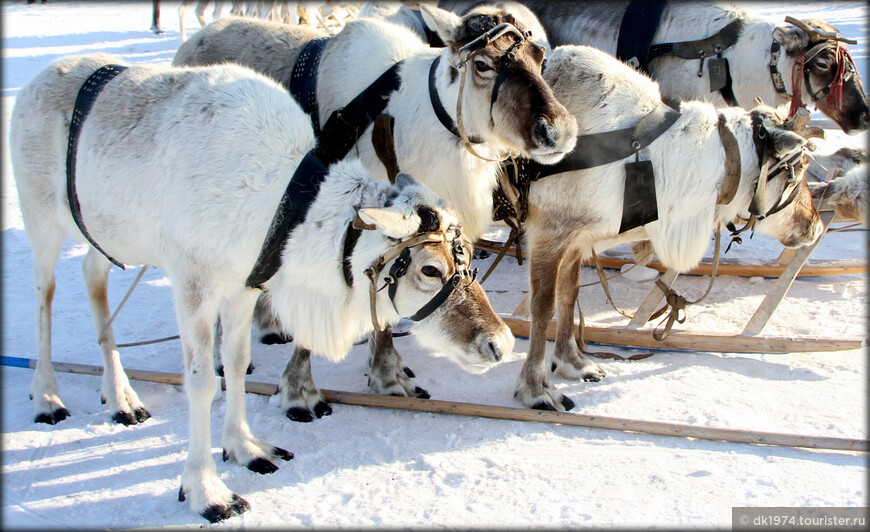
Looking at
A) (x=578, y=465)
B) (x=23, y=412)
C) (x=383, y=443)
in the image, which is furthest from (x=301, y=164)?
(x=23, y=412)

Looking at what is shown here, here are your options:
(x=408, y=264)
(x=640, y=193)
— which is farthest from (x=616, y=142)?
(x=408, y=264)

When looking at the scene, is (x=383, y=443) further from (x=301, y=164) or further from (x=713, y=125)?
(x=713, y=125)

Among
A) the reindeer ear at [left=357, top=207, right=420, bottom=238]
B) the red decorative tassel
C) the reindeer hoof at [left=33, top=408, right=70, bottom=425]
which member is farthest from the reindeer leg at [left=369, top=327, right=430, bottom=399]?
the red decorative tassel

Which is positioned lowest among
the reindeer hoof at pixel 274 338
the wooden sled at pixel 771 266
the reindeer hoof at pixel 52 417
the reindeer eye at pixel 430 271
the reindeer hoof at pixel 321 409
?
the reindeer hoof at pixel 274 338

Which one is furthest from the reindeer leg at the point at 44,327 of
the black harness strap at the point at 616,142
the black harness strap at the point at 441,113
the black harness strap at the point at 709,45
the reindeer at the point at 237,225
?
the black harness strap at the point at 709,45

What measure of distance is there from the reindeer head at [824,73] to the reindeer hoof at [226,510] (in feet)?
16.5

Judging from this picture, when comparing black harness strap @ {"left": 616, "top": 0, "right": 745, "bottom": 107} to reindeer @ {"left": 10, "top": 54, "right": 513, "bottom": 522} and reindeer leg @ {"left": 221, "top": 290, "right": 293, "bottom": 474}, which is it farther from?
reindeer leg @ {"left": 221, "top": 290, "right": 293, "bottom": 474}

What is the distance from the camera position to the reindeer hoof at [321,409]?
159 inches

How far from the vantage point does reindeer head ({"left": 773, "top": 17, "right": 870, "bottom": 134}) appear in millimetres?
5367

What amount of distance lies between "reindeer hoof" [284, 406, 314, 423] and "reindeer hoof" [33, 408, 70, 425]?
4.19 ft

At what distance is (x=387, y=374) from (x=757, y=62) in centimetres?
387

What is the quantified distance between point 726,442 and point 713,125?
1779 millimetres

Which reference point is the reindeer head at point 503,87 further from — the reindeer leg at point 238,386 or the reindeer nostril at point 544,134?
the reindeer leg at point 238,386

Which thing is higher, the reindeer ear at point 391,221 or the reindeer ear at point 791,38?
the reindeer ear at point 791,38
